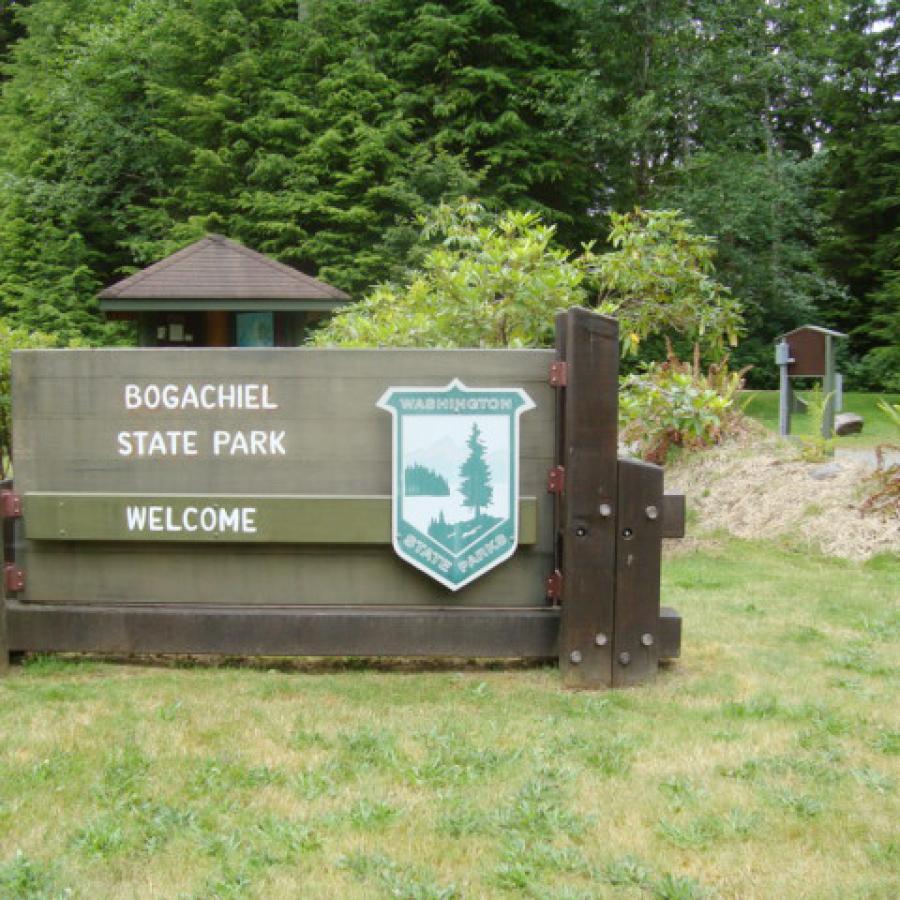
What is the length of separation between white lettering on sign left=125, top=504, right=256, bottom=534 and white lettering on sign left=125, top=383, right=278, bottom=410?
1.52 feet

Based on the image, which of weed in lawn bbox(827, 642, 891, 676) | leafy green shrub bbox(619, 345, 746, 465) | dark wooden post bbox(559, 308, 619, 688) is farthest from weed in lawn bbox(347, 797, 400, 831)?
leafy green shrub bbox(619, 345, 746, 465)

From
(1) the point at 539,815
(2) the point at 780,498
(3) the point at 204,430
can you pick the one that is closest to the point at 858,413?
(2) the point at 780,498

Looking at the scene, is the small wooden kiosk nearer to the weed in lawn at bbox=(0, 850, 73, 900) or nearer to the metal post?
the metal post

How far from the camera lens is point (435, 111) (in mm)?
30438

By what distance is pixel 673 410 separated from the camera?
1013cm

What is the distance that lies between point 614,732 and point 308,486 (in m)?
1.73

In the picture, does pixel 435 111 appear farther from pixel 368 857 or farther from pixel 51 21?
pixel 368 857

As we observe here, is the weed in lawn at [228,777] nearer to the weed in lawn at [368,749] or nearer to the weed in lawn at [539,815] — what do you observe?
the weed in lawn at [368,749]

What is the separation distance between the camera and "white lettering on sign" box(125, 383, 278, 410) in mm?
4832

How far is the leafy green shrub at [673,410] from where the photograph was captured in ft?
32.6

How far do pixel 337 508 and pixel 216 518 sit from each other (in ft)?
1.80

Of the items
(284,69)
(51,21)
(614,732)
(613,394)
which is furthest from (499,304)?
(51,21)

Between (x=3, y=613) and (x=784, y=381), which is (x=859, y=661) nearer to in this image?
(x=3, y=613)

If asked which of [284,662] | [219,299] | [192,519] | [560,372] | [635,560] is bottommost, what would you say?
[284,662]
